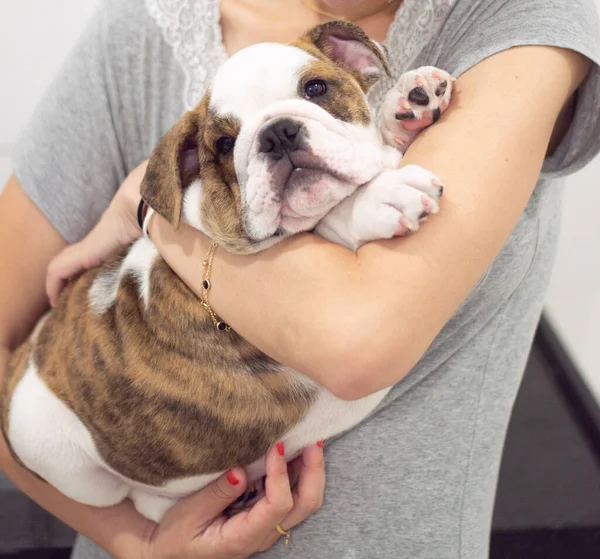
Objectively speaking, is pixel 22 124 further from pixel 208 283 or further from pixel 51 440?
pixel 208 283

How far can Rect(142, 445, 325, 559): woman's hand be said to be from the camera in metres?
1.10

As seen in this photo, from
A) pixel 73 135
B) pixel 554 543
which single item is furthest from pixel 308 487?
pixel 554 543

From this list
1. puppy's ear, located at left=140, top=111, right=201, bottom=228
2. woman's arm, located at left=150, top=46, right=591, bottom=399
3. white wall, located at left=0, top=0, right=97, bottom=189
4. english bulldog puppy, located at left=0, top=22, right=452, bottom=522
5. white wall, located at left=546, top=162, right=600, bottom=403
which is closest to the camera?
woman's arm, located at left=150, top=46, right=591, bottom=399

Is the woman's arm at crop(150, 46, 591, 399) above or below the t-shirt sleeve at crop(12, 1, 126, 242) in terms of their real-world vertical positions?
below

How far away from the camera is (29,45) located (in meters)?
2.13

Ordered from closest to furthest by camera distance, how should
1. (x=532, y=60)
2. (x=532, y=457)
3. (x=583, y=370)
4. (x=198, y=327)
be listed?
(x=532, y=60) → (x=198, y=327) → (x=532, y=457) → (x=583, y=370)

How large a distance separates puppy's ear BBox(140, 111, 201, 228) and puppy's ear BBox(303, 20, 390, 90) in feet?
0.87

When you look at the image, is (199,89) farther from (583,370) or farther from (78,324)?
(583,370)

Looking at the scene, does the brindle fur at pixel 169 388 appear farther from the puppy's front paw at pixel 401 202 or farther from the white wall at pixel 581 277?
the white wall at pixel 581 277

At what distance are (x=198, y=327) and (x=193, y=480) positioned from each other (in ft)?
1.13

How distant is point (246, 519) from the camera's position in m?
1.11

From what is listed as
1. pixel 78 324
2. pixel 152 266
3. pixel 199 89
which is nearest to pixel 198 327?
pixel 152 266

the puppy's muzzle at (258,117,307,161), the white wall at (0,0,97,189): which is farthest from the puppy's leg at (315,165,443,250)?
the white wall at (0,0,97,189)

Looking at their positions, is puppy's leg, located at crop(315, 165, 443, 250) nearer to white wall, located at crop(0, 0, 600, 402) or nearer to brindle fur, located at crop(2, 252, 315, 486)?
brindle fur, located at crop(2, 252, 315, 486)
